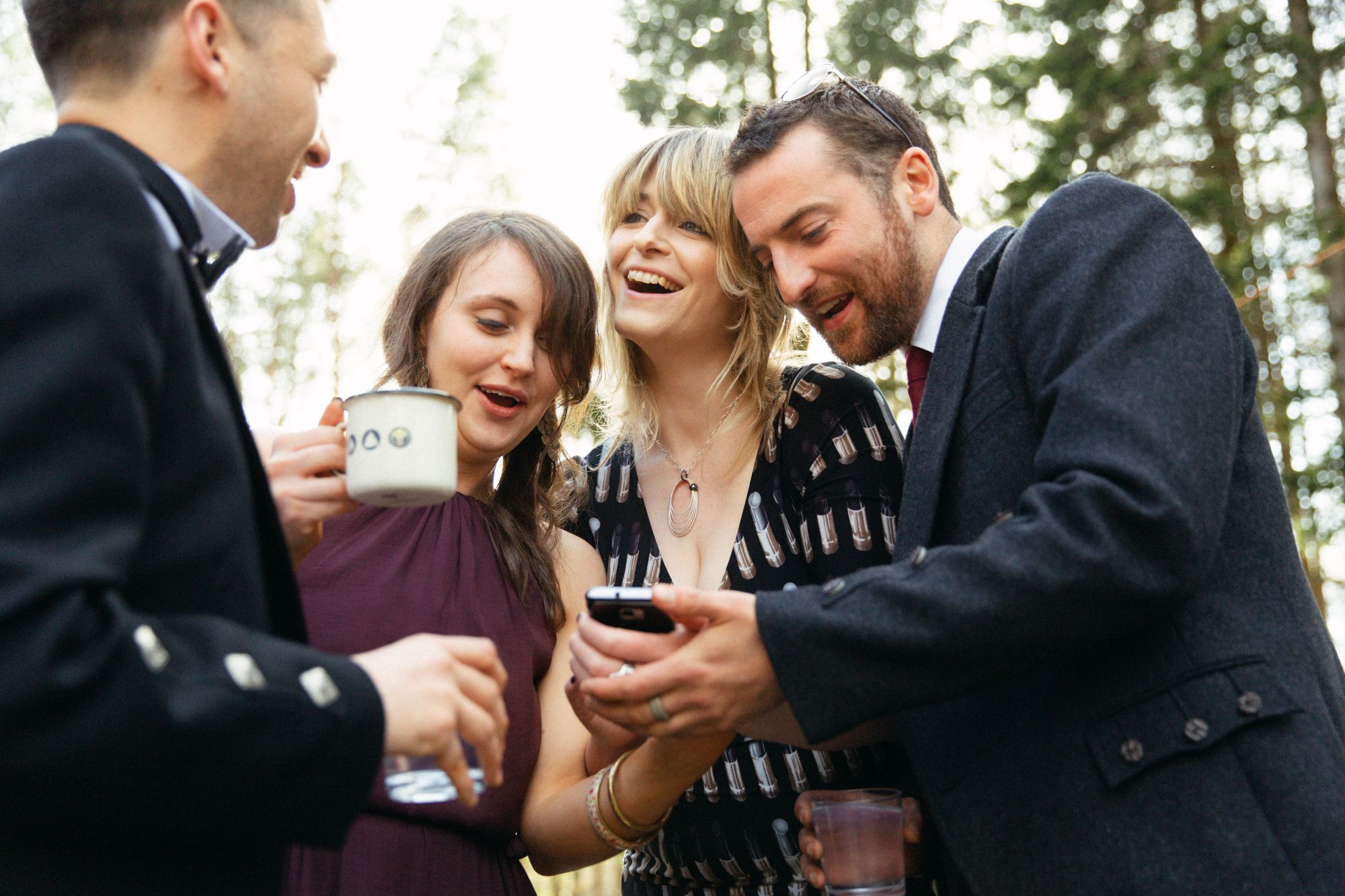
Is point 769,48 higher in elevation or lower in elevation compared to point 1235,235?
higher

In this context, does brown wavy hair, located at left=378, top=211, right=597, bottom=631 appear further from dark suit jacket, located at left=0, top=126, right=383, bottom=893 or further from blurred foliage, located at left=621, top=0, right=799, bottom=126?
blurred foliage, located at left=621, top=0, right=799, bottom=126

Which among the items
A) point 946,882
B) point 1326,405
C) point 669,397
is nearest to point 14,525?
point 946,882

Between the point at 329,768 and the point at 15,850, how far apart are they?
39 centimetres

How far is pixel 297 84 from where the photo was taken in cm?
194

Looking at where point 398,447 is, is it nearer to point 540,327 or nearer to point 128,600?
point 128,600

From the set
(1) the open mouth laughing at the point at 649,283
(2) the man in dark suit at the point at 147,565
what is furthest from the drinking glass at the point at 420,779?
(1) the open mouth laughing at the point at 649,283

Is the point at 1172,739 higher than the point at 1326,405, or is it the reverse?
the point at 1172,739

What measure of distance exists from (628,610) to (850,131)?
1739mm

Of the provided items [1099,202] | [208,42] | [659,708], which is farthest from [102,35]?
[1099,202]

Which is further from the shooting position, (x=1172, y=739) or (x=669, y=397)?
(x=669, y=397)

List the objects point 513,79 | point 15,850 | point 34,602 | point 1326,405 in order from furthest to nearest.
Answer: point 513,79 < point 1326,405 < point 15,850 < point 34,602

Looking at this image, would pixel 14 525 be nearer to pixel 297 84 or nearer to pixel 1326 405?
pixel 297 84

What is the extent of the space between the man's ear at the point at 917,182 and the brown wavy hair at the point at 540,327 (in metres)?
0.93

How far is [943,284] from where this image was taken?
3076 mm
